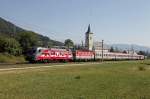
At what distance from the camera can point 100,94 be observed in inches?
672

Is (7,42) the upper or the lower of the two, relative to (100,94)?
upper

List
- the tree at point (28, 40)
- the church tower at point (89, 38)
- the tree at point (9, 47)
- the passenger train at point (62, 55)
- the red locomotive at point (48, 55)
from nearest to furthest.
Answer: the red locomotive at point (48, 55)
the passenger train at point (62, 55)
the tree at point (9, 47)
the tree at point (28, 40)
the church tower at point (89, 38)

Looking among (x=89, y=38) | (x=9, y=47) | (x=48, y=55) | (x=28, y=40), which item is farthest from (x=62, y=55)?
(x=89, y=38)

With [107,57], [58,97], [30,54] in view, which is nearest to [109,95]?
[58,97]

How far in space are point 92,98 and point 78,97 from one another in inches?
26.7

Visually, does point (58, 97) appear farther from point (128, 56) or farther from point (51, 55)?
point (128, 56)

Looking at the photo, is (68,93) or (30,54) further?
(30,54)

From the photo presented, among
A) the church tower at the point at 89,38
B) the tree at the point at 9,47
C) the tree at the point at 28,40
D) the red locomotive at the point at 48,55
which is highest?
the church tower at the point at 89,38

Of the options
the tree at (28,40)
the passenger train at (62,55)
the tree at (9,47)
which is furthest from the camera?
the tree at (28,40)

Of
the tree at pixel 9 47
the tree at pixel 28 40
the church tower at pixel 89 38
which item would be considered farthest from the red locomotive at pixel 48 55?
the church tower at pixel 89 38

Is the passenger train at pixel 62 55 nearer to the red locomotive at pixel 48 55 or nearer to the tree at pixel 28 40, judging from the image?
the red locomotive at pixel 48 55

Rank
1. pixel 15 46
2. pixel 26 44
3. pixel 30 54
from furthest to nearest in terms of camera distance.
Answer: pixel 26 44 → pixel 15 46 → pixel 30 54

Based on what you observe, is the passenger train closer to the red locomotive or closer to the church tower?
the red locomotive

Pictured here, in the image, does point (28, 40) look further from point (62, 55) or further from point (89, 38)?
point (62, 55)
